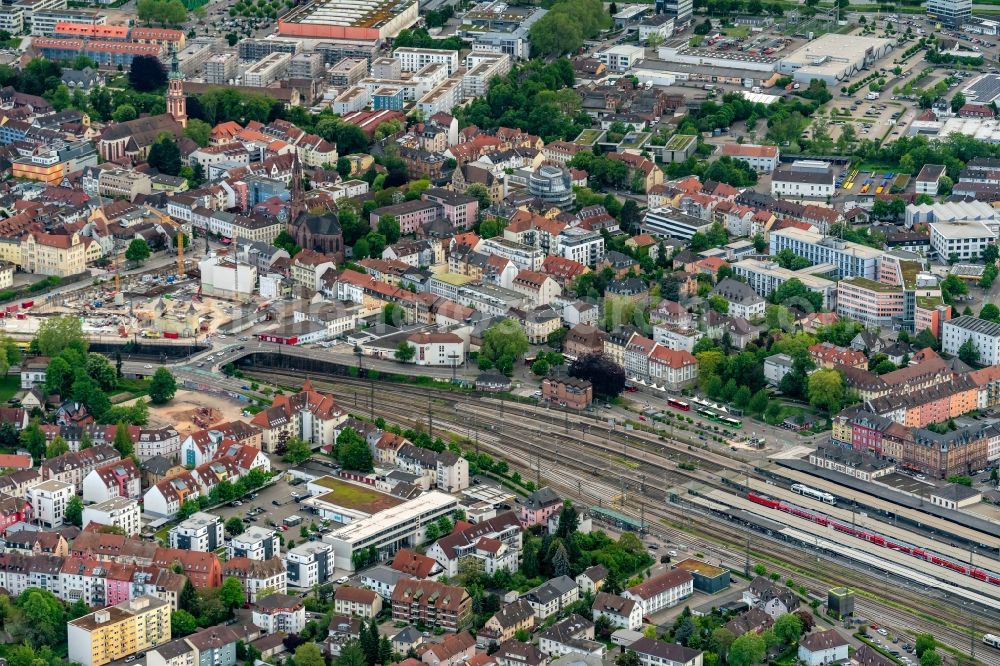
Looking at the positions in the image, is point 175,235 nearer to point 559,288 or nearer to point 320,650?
point 559,288

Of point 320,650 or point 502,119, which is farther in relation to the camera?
point 502,119

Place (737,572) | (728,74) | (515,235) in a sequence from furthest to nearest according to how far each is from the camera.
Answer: (728,74)
(515,235)
(737,572)

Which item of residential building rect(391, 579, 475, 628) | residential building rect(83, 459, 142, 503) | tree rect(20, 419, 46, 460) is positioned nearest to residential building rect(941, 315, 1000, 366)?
residential building rect(391, 579, 475, 628)

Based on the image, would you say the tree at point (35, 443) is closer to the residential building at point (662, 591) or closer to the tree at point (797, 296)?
the residential building at point (662, 591)

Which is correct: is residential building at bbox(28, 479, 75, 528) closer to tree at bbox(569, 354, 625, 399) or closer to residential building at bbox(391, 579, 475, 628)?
residential building at bbox(391, 579, 475, 628)

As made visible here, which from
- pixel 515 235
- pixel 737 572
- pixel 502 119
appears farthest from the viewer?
pixel 502 119

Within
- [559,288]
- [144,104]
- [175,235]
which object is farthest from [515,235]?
[144,104]

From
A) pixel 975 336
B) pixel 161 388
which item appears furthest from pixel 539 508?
pixel 975 336
